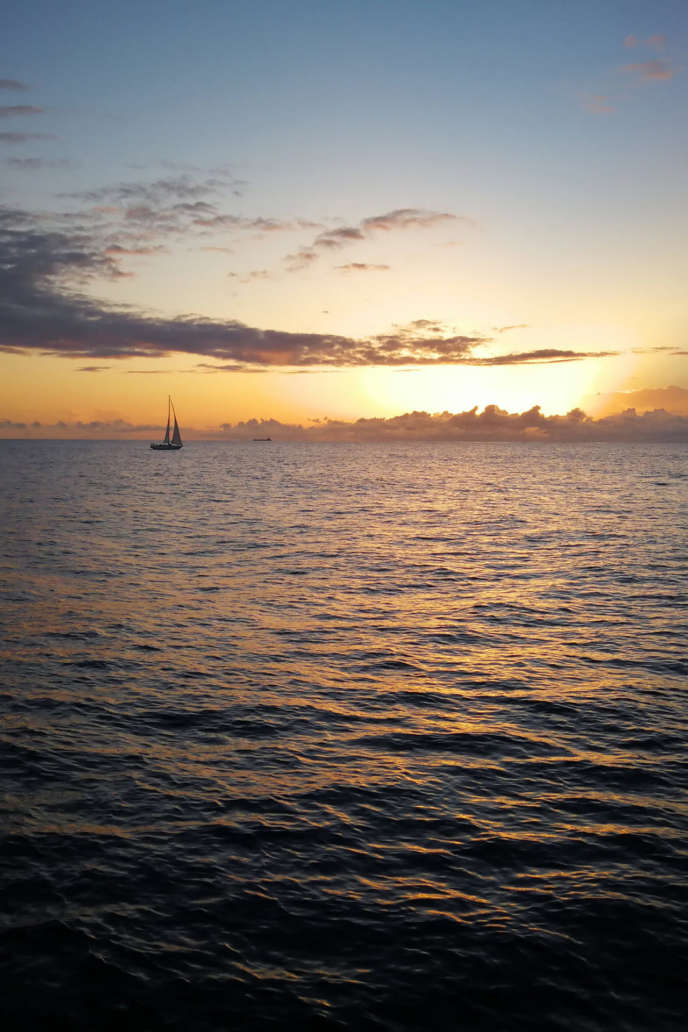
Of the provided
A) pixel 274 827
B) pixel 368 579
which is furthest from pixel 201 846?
pixel 368 579

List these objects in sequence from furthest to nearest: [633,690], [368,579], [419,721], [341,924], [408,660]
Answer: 1. [368,579]
2. [408,660]
3. [633,690]
4. [419,721]
5. [341,924]

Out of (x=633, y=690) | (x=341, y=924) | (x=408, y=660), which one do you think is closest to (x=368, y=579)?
(x=408, y=660)

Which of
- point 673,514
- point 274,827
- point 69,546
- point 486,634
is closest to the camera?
point 274,827

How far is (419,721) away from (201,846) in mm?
9519

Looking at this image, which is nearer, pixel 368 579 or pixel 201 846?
pixel 201 846

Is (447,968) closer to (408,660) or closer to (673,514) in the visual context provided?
(408,660)

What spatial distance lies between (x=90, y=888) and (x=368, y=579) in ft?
113

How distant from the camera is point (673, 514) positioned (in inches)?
3455

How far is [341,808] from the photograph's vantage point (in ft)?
58.3

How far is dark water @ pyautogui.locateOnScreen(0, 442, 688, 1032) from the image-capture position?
12102mm

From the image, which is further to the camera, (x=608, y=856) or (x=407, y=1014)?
(x=608, y=856)

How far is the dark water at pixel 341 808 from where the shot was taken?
12.1 meters

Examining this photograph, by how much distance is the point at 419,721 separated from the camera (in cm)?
2353

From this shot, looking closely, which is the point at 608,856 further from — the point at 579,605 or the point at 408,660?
the point at 579,605
